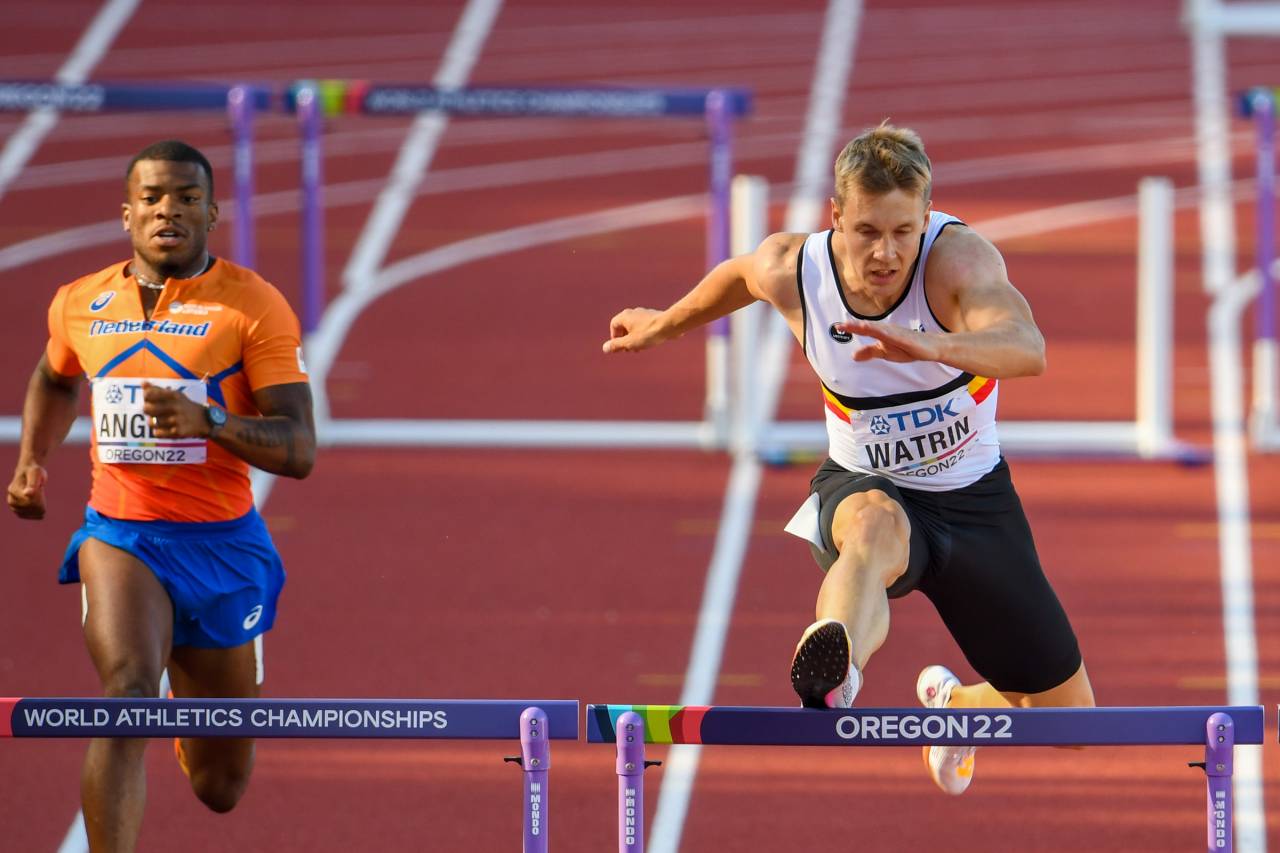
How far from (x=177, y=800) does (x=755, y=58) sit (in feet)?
39.6

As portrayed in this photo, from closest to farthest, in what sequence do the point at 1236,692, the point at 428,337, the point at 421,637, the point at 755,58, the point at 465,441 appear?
the point at 1236,692 < the point at 421,637 < the point at 465,441 < the point at 428,337 < the point at 755,58

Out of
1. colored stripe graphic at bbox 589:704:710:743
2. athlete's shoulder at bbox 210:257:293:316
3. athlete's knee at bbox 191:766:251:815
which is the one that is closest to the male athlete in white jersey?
colored stripe graphic at bbox 589:704:710:743

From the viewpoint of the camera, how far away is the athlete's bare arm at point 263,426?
4.59 metres

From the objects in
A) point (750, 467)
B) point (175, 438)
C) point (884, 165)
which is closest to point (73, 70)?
point (750, 467)

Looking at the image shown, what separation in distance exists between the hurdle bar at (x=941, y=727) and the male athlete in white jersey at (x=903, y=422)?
0.09m

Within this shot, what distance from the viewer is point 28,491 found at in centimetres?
509

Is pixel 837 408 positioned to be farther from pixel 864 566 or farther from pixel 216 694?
pixel 216 694

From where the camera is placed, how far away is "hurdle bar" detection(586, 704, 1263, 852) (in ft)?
14.2

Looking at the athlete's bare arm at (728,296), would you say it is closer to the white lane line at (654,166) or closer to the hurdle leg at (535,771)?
the hurdle leg at (535,771)

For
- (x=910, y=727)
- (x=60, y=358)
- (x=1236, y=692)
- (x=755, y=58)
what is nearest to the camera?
(x=910, y=727)

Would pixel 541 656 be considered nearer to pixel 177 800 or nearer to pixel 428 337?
pixel 177 800

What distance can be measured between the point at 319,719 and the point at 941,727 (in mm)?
1269

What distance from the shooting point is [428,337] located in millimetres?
11805

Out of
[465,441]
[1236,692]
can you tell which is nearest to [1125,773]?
[1236,692]
